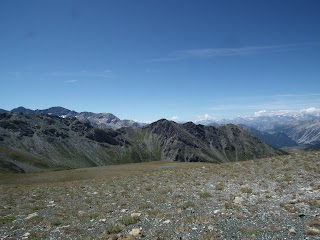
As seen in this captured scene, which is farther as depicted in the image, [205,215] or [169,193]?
[169,193]

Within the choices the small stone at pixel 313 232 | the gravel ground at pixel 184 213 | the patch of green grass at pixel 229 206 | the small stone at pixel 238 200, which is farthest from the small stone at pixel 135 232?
the small stone at pixel 313 232

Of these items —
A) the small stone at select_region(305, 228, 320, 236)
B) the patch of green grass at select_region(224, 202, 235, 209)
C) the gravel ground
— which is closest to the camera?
the small stone at select_region(305, 228, 320, 236)

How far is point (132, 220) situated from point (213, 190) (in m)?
11.0

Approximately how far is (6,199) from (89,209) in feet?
50.0

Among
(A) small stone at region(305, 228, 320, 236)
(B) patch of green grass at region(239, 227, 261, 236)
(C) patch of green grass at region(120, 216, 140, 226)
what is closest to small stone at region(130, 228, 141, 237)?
(C) patch of green grass at region(120, 216, 140, 226)

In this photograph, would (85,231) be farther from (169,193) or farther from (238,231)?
(169,193)

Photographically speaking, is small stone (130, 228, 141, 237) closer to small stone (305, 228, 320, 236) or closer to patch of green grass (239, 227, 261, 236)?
patch of green grass (239, 227, 261, 236)

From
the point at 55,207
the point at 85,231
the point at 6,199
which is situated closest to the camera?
the point at 85,231

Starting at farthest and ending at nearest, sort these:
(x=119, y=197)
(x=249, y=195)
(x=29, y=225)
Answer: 1. (x=119, y=197)
2. (x=249, y=195)
3. (x=29, y=225)

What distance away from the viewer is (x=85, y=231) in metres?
18.3

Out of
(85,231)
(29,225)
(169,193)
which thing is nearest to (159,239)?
(85,231)

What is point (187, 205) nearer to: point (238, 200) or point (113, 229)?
point (238, 200)

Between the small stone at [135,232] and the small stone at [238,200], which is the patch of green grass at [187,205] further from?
the small stone at [135,232]

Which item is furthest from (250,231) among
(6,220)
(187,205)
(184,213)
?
(6,220)
